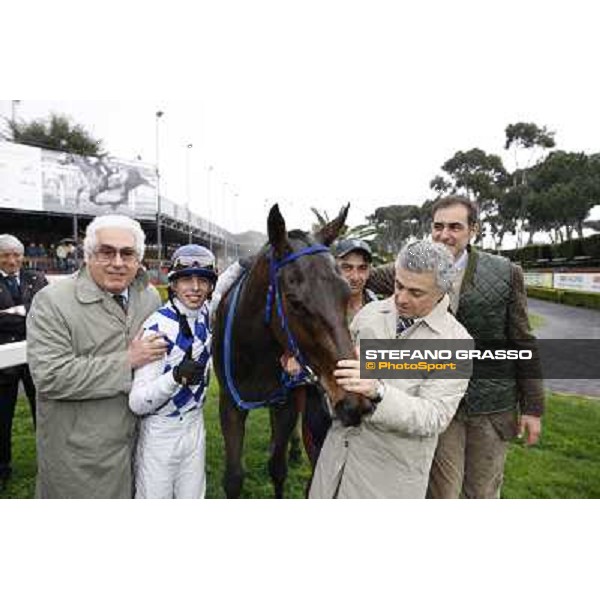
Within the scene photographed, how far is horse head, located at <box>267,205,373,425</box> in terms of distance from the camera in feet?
4.78

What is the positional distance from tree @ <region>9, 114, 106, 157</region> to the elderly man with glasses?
500mm

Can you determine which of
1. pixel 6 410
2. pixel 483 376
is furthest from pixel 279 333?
pixel 6 410

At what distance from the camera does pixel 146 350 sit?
1.57 meters

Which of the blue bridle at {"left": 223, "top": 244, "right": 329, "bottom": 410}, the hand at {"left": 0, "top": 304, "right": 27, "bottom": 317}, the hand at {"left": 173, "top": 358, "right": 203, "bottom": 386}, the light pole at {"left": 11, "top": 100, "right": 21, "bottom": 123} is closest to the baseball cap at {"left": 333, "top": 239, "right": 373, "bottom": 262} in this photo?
the blue bridle at {"left": 223, "top": 244, "right": 329, "bottom": 410}

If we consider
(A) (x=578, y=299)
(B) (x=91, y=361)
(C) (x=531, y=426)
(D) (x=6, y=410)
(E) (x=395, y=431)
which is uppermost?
(A) (x=578, y=299)

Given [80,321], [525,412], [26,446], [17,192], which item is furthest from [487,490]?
[26,446]

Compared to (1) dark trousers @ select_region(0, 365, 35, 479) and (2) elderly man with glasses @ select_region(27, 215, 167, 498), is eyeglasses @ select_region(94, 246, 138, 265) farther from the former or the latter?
(1) dark trousers @ select_region(0, 365, 35, 479)

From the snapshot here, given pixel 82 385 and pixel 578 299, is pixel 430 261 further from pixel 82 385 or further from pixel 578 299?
pixel 82 385

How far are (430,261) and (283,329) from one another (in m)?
0.69

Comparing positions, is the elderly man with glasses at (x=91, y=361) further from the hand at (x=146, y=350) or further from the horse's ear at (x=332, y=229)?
the horse's ear at (x=332, y=229)

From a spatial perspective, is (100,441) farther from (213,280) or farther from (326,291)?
(326,291)

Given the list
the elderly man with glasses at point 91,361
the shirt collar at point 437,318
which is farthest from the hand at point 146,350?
the shirt collar at point 437,318

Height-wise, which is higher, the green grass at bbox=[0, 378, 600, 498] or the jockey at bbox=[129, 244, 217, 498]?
the jockey at bbox=[129, 244, 217, 498]
